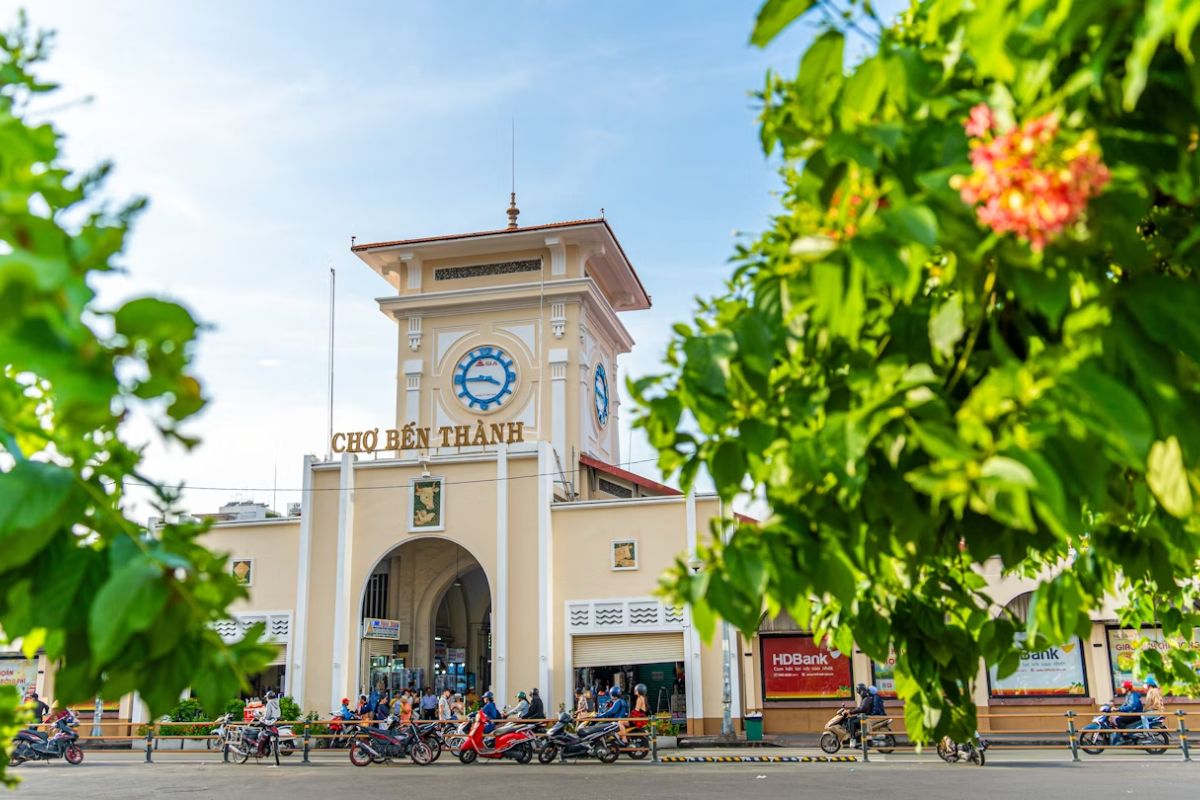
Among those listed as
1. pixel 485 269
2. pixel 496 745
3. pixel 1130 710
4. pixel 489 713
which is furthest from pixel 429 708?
pixel 1130 710

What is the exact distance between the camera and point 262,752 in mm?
19969

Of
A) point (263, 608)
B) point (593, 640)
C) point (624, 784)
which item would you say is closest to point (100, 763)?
point (263, 608)

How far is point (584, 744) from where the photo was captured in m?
18.0

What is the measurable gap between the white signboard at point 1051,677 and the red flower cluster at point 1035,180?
23.5 metres

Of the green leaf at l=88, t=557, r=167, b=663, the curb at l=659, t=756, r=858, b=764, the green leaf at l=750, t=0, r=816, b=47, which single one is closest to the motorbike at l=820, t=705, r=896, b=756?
the curb at l=659, t=756, r=858, b=764

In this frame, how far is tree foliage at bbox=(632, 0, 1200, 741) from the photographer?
1413mm

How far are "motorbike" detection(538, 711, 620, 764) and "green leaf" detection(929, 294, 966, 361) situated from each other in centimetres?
1747

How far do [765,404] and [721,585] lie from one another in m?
0.36

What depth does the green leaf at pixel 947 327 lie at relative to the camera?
1634 mm

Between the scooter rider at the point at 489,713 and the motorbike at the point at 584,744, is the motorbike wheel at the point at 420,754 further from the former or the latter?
the motorbike at the point at 584,744

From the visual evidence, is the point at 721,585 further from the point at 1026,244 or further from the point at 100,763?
the point at 100,763

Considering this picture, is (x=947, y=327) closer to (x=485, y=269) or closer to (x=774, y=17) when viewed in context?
(x=774, y=17)

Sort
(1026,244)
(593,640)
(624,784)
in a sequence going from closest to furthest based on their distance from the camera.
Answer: (1026,244), (624,784), (593,640)

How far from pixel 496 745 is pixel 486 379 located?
12591mm
